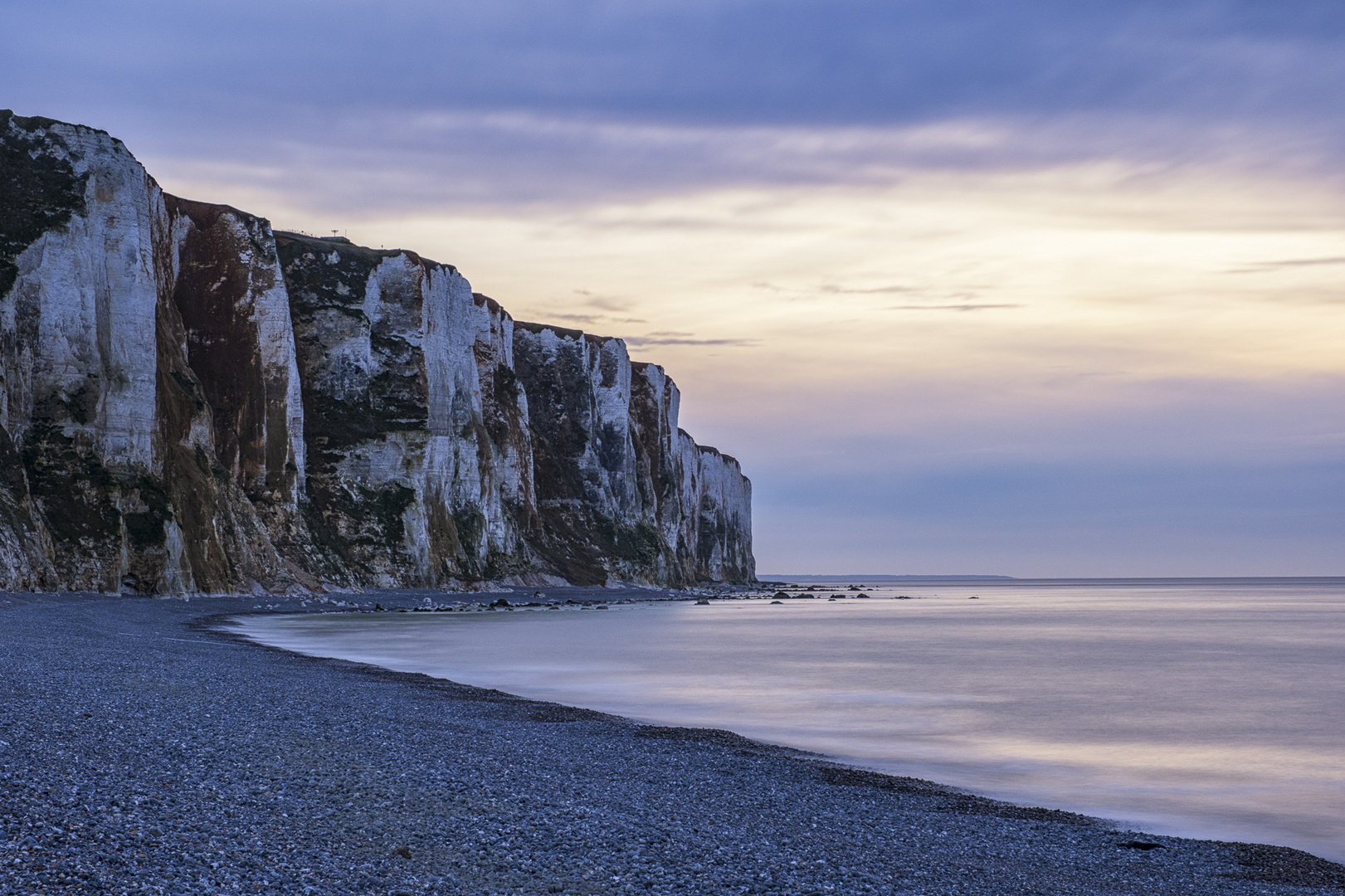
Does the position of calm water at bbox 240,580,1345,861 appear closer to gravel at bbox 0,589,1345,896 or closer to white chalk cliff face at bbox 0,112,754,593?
gravel at bbox 0,589,1345,896

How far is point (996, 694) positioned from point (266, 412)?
157 feet

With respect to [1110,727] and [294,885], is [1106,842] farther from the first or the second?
[1110,727]

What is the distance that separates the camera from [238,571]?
51.9 metres

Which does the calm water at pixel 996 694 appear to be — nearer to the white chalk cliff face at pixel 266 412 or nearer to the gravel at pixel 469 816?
the gravel at pixel 469 816

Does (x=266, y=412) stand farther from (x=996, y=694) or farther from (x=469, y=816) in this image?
(x=469, y=816)

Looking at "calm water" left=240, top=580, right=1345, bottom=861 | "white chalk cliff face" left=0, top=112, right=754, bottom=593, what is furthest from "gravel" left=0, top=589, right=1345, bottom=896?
"white chalk cliff face" left=0, top=112, right=754, bottom=593

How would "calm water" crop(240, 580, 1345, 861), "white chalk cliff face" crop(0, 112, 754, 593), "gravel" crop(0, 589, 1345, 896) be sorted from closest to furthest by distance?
"gravel" crop(0, 589, 1345, 896) < "calm water" crop(240, 580, 1345, 861) < "white chalk cliff face" crop(0, 112, 754, 593)

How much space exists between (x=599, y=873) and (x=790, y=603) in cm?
8794

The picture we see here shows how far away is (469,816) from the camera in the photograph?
9320mm

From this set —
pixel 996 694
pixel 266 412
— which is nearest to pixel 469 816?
pixel 996 694

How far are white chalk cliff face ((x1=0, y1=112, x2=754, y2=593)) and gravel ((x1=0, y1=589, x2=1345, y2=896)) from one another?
92.0ft

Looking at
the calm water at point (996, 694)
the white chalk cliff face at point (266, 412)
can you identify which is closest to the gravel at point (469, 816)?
the calm water at point (996, 694)

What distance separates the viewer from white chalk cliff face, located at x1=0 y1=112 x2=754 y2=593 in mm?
42875

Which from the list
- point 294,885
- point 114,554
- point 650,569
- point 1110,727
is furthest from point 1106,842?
point 650,569
